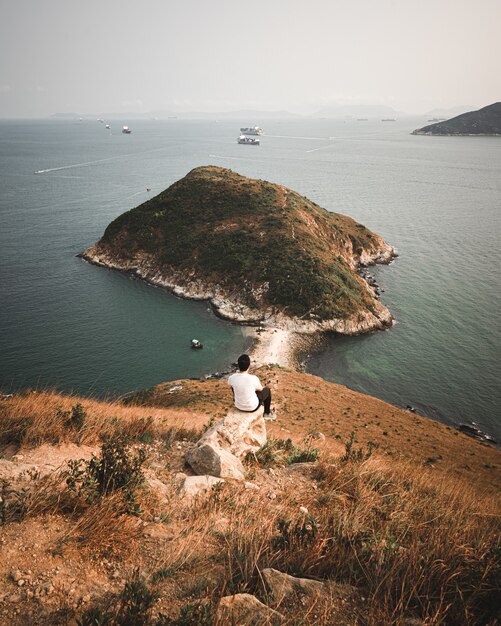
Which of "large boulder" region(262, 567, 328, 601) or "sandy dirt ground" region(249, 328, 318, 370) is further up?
"large boulder" region(262, 567, 328, 601)

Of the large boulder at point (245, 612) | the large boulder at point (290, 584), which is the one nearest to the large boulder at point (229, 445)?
the large boulder at point (290, 584)

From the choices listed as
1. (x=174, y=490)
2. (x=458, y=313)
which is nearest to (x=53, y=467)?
(x=174, y=490)

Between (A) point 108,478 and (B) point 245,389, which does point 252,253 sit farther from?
(A) point 108,478

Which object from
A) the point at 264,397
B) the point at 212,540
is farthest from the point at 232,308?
the point at 212,540

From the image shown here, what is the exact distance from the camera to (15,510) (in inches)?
244

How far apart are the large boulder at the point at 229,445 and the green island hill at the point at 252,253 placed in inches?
1714

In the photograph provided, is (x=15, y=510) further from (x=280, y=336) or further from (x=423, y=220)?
(x=423, y=220)

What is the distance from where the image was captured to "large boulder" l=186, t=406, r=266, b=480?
370 inches

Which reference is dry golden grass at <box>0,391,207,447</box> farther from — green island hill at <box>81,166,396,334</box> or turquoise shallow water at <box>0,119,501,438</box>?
green island hill at <box>81,166,396,334</box>

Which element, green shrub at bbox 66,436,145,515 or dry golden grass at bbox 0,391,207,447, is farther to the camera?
dry golden grass at bbox 0,391,207,447

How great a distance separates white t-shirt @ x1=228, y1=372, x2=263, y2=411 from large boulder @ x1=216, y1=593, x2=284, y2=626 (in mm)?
6403

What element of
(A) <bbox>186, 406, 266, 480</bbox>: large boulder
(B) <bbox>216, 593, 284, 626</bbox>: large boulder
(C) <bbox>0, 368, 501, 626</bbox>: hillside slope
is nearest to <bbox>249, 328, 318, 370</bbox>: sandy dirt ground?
(A) <bbox>186, 406, 266, 480</bbox>: large boulder

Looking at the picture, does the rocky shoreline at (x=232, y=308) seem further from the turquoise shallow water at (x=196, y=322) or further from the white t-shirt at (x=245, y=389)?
the white t-shirt at (x=245, y=389)

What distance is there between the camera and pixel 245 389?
10.9m
